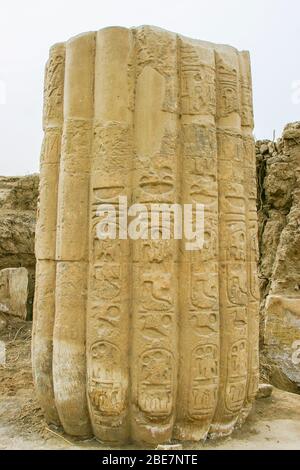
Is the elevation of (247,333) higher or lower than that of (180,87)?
lower

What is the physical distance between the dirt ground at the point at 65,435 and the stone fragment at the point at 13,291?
2.06m

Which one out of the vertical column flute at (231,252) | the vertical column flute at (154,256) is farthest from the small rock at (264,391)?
the vertical column flute at (154,256)

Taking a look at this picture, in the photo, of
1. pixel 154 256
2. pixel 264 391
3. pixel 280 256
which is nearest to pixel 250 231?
pixel 154 256

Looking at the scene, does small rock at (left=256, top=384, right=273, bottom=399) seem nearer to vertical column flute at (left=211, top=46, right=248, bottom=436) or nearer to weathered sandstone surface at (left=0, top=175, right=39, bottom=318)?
vertical column flute at (left=211, top=46, right=248, bottom=436)

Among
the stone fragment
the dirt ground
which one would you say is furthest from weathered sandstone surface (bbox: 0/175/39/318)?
the dirt ground

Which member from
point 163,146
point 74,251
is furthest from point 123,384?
point 163,146

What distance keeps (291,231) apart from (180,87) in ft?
15.7

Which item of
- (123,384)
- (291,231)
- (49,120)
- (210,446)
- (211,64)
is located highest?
(211,64)

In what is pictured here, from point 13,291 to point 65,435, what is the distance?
383 centimetres

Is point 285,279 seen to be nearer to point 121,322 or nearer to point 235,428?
point 235,428

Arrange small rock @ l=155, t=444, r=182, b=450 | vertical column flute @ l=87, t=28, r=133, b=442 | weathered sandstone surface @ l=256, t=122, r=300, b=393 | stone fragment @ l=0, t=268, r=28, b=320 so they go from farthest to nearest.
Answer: stone fragment @ l=0, t=268, r=28, b=320 → weathered sandstone surface @ l=256, t=122, r=300, b=393 → vertical column flute @ l=87, t=28, r=133, b=442 → small rock @ l=155, t=444, r=182, b=450

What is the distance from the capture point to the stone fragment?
6562 mm

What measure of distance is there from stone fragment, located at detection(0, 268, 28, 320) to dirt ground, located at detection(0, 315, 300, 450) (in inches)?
81.0

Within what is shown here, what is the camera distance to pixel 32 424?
330 cm
